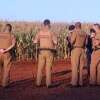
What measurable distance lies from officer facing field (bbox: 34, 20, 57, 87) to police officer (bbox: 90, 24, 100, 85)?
162cm

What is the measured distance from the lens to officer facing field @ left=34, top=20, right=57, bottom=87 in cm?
1939

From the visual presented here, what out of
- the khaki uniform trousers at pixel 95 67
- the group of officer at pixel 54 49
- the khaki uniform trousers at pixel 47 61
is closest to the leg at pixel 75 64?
the group of officer at pixel 54 49

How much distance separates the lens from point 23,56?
113ft

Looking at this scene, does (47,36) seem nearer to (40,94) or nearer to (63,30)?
(40,94)

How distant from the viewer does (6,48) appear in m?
19.5

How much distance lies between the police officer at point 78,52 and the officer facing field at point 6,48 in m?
2.06

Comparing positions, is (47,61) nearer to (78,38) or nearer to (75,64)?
(75,64)

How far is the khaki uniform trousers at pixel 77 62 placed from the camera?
2012 cm

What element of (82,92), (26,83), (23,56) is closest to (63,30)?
(23,56)

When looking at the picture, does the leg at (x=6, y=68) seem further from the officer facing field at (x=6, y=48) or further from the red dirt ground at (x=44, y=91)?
the red dirt ground at (x=44, y=91)

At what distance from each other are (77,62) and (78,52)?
34cm

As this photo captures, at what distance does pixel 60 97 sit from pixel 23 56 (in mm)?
17399

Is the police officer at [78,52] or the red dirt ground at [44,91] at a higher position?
the police officer at [78,52]

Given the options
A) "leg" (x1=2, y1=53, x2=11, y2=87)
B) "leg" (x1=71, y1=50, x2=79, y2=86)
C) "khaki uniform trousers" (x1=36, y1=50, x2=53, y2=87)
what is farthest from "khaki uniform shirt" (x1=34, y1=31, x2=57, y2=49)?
"leg" (x1=2, y1=53, x2=11, y2=87)
